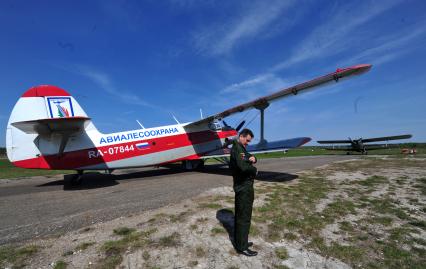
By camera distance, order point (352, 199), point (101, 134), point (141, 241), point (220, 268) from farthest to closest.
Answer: point (101, 134) → point (352, 199) → point (141, 241) → point (220, 268)

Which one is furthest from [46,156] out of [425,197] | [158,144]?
[425,197]

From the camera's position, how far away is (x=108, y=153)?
12.2m

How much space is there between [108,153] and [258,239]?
9.83 meters

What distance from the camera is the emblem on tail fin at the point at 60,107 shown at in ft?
36.7

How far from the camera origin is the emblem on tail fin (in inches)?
440

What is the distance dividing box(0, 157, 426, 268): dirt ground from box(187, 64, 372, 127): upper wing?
5399 millimetres

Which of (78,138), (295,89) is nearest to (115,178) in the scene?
(78,138)

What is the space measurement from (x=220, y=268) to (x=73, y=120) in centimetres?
845

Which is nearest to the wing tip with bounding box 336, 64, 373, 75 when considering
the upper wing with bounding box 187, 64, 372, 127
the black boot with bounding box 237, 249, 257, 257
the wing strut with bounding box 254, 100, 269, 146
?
the upper wing with bounding box 187, 64, 372, 127

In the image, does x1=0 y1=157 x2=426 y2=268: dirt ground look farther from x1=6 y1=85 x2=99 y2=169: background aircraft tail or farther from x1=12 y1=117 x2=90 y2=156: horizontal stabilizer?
x1=6 y1=85 x2=99 y2=169: background aircraft tail

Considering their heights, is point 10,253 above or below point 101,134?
below

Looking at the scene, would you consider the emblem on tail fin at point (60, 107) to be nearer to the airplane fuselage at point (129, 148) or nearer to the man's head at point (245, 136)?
the airplane fuselage at point (129, 148)

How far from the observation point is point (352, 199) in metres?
7.75

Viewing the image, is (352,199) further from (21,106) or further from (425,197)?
(21,106)
